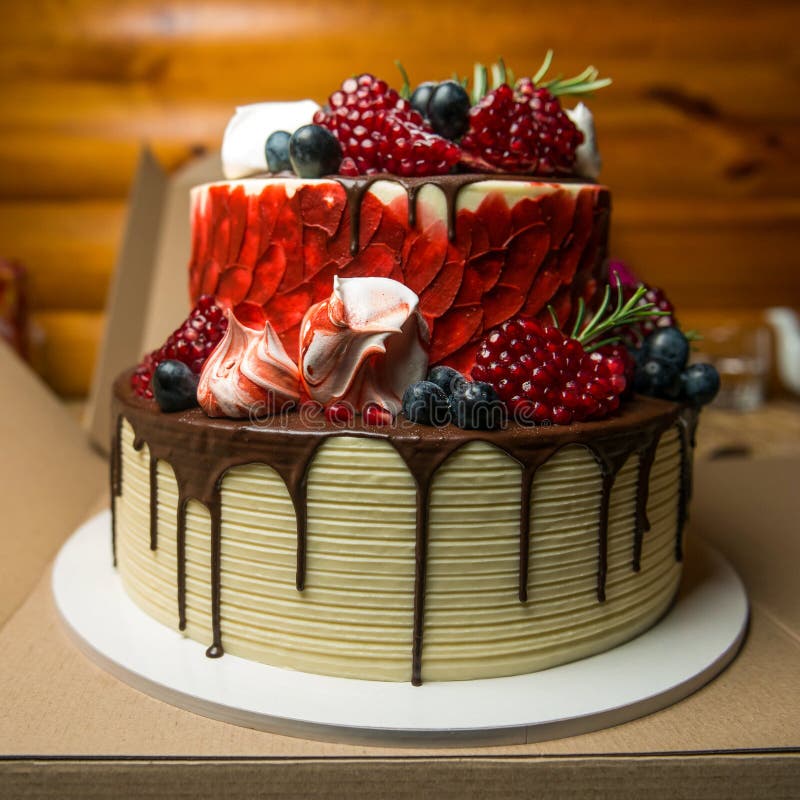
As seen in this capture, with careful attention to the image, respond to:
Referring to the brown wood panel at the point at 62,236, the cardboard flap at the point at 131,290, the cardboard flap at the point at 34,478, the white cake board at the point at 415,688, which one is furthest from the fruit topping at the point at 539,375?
the brown wood panel at the point at 62,236

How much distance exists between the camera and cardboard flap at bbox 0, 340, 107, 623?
148 centimetres

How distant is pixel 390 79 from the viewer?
254cm

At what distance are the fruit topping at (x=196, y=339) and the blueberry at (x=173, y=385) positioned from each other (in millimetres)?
23

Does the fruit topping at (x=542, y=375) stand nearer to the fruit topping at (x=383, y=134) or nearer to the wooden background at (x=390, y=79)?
the fruit topping at (x=383, y=134)

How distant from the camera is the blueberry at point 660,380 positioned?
4.07 feet

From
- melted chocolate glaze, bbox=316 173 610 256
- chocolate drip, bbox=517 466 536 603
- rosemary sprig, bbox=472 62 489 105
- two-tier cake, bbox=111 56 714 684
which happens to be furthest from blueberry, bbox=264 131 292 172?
chocolate drip, bbox=517 466 536 603

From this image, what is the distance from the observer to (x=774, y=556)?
5.18 feet

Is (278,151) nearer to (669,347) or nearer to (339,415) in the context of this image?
(339,415)

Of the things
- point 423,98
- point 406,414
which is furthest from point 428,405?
point 423,98

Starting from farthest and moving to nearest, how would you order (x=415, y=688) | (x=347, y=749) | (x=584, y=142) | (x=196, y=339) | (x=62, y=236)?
1. (x=62, y=236)
2. (x=584, y=142)
3. (x=196, y=339)
4. (x=415, y=688)
5. (x=347, y=749)

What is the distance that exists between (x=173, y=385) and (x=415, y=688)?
50 cm

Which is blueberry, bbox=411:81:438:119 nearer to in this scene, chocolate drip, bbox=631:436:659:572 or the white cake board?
chocolate drip, bbox=631:436:659:572

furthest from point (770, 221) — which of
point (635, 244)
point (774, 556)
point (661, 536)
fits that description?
point (661, 536)

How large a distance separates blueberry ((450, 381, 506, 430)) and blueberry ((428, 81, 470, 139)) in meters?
0.39
